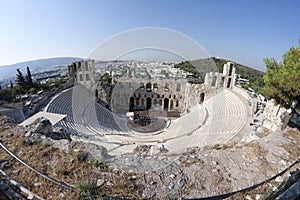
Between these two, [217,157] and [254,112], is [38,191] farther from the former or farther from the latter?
[254,112]

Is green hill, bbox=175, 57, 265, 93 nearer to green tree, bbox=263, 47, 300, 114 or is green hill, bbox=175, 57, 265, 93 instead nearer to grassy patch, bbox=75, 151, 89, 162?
green tree, bbox=263, 47, 300, 114

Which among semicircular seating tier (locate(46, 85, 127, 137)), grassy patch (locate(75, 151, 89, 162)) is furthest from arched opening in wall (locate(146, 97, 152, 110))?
grassy patch (locate(75, 151, 89, 162))

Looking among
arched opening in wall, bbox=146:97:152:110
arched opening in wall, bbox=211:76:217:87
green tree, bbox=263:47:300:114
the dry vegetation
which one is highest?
green tree, bbox=263:47:300:114

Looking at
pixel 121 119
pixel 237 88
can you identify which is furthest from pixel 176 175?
pixel 237 88

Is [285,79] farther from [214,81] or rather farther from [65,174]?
[214,81]

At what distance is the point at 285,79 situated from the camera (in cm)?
643

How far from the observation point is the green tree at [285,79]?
6.24 metres

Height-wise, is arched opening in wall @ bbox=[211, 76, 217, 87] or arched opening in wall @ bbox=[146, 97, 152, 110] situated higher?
arched opening in wall @ bbox=[211, 76, 217, 87]

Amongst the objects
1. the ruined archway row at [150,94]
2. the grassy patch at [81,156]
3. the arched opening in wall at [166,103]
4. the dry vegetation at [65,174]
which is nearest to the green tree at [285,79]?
the dry vegetation at [65,174]

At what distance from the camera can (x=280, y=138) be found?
636cm

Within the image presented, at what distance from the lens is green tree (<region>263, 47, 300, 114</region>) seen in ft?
20.5

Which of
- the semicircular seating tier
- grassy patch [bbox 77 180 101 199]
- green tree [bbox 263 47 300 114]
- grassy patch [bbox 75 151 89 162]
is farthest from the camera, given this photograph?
the semicircular seating tier

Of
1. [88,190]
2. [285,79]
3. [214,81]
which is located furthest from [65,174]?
[214,81]

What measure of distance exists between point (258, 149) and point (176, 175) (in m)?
3.50
